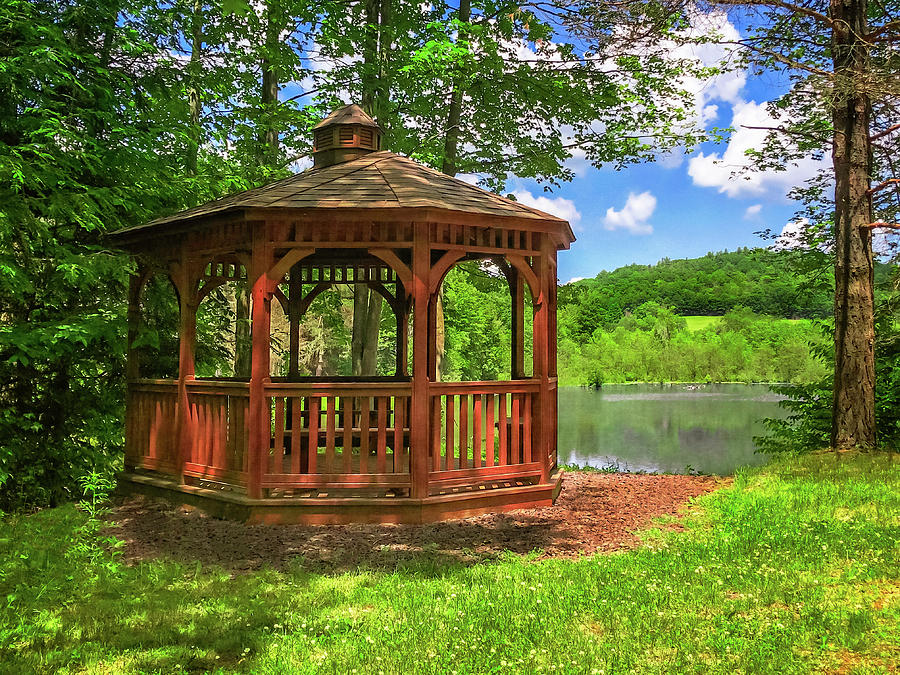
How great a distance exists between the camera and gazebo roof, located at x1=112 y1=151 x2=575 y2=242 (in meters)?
6.78

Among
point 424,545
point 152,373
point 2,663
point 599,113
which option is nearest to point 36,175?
point 152,373

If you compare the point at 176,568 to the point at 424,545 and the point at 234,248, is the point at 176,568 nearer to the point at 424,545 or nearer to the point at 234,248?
the point at 424,545

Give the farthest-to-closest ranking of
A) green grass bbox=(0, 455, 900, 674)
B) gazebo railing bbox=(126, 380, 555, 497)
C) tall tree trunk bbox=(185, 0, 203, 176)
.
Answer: tall tree trunk bbox=(185, 0, 203, 176), gazebo railing bbox=(126, 380, 555, 497), green grass bbox=(0, 455, 900, 674)

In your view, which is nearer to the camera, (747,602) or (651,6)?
(747,602)

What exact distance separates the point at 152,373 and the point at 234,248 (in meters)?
2.81

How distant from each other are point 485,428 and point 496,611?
11.3ft

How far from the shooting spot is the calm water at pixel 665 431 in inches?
757

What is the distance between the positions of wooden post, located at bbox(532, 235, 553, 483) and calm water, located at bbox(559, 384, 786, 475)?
752 centimetres

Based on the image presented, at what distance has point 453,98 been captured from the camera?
1474cm

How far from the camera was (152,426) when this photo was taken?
8.16 metres

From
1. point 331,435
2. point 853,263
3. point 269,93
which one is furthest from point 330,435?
point 269,93

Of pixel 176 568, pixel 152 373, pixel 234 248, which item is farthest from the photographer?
pixel 152 373

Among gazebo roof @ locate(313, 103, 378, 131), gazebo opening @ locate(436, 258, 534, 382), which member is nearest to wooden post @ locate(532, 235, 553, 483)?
gazebo roof @ locate(313, 103, 378, 131)

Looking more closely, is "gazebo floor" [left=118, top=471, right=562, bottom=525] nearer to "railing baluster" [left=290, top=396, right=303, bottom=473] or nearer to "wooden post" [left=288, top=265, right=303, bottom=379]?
"railing baluster" [left=290, top=396, right=303, bottom=473]
